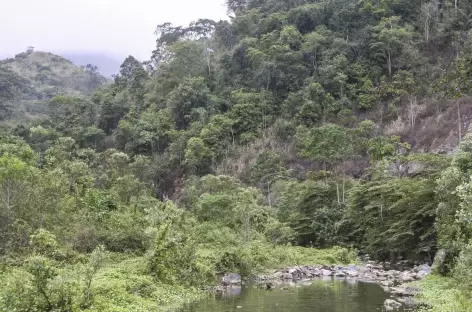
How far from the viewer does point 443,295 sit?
18.9 meters

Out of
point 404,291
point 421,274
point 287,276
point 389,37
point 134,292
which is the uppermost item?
point 389,37

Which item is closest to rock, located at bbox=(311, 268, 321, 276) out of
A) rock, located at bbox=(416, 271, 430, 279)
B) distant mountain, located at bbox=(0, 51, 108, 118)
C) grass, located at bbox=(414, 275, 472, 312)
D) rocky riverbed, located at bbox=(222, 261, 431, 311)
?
rocky riverbed, located at bbox=(222, 261, 431, 311)

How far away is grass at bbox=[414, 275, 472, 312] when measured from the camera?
15.2 m

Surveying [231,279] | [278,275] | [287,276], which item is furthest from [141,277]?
[287,276]

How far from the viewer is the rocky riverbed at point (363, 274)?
25.2 m

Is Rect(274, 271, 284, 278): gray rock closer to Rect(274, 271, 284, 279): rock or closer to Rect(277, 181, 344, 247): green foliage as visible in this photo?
Rect(274, 271, 284, 279): rock

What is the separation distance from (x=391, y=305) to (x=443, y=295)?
7.16ft

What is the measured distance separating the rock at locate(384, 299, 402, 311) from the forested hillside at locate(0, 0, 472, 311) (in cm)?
244

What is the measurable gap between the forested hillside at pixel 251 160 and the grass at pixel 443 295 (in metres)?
0.19

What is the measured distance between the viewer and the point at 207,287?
24.8m

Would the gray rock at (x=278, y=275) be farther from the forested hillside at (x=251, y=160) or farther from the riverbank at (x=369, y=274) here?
the forested hillside at (x=251, y=160)

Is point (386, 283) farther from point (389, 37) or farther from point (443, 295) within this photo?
point (389, 37)

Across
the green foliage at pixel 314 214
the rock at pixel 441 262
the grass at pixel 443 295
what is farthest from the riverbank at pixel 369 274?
the green foliage at pixel 314 214

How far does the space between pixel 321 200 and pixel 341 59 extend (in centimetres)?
→ 2434
